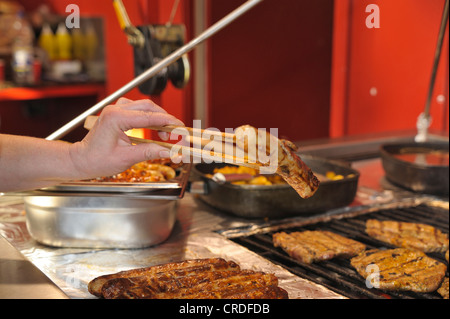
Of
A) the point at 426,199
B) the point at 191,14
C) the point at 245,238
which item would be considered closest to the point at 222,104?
the point at 191,14

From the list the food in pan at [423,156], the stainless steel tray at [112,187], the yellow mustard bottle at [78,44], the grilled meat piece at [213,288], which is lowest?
the grilled meat piece at [213,288]

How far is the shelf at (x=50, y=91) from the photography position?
5.81 metres

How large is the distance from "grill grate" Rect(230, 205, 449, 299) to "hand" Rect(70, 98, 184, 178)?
625mm

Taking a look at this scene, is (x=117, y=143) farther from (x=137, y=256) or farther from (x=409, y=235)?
(x=409, y=235)

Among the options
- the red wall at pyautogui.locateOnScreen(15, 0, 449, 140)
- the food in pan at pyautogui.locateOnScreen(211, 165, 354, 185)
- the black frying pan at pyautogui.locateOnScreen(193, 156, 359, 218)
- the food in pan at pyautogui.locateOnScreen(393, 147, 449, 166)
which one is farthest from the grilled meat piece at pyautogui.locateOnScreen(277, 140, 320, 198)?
the red wall at pyautogui.locateOnScreen(15, 0, 449, 140)

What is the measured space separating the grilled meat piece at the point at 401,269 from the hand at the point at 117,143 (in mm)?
772

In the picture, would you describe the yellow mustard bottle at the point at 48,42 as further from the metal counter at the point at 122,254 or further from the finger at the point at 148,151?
the finger at the point at 148,151

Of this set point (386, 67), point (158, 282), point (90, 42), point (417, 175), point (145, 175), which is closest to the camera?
point (158, 282)

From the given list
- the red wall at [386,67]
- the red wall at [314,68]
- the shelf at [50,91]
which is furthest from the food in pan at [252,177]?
the shelf at [50,91]

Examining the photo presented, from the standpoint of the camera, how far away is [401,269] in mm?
1744

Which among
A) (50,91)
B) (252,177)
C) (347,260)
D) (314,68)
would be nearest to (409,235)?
(347,260)

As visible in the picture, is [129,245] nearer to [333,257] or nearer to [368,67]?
[333,257]

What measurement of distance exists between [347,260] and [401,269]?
196 mm

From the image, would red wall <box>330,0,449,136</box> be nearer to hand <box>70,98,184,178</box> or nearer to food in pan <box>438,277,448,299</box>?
food in pan <box>438,277,448,299</box>
